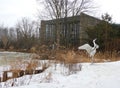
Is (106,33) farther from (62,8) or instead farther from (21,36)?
(21,36)

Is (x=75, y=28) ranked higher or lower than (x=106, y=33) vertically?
higher

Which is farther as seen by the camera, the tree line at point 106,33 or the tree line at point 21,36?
the tree line at point 21,36

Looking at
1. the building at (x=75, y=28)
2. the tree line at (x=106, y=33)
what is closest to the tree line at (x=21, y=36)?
the building at (x=75, y=28)

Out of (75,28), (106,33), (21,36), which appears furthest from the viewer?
(21,36)

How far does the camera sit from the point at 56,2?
26.1m

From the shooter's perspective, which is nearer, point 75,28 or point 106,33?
point 106,33

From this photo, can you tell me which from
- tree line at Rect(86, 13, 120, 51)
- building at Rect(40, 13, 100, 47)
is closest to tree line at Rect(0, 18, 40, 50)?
building at Rect(40, 13, 100, 47)

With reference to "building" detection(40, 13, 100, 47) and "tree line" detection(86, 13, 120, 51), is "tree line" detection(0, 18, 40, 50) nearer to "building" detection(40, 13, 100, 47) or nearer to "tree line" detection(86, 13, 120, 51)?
"building" detection(40, 13, 100, 47)

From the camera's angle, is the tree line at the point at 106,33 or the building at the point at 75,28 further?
the building at the point at 75,28

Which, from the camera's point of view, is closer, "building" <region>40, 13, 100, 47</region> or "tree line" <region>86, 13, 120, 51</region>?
"tree line" <region>86, 13, 120, 51</region>

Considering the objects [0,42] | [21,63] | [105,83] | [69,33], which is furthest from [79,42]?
[105,83]

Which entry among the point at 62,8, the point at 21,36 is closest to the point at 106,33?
the point at 62,8

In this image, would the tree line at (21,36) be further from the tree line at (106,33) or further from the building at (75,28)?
the tree line at (106,33)

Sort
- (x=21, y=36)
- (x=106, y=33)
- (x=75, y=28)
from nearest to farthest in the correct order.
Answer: (x=106, y=33), (x=75, y=28), (x=21, y=36)
